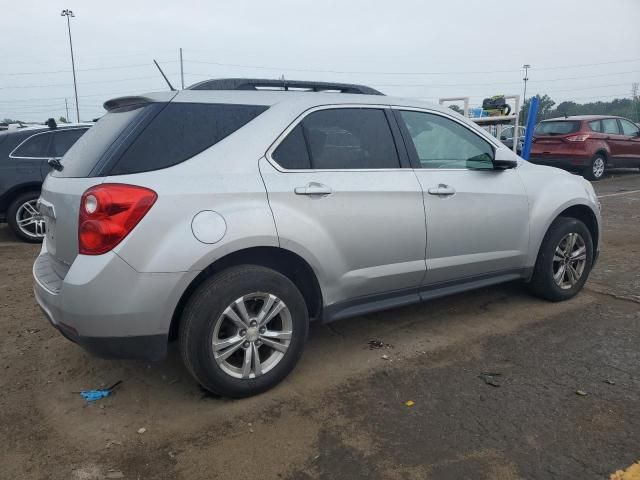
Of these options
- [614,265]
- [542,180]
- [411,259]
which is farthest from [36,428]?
[614,265]

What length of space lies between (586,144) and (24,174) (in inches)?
470

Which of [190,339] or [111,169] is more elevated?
[111,169]

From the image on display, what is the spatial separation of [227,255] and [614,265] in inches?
182

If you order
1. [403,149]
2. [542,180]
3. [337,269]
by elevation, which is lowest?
[337,269]

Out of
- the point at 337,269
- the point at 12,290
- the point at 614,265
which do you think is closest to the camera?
the point at 337,269

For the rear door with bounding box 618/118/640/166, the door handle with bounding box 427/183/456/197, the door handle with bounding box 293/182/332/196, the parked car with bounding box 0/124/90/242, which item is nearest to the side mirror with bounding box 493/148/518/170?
the door handle with bounding box 427/183/456/197

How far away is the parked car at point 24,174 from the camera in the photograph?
675 cm

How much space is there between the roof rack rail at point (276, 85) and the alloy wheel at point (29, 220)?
4.91 m

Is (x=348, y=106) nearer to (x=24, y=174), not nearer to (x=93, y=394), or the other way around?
(x=93, y=394)

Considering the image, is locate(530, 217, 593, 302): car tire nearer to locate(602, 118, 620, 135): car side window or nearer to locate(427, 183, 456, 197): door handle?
locate(427, 183, 456, 197): door handle

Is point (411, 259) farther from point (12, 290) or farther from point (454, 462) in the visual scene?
point (12, 290)

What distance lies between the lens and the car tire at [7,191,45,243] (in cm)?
683

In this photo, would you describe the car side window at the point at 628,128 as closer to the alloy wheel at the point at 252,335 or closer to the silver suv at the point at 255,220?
the silver suv at the point at 255,220

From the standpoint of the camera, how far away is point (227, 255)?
8.98ft
